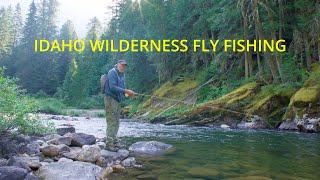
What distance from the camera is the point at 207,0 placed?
34969 millimetres

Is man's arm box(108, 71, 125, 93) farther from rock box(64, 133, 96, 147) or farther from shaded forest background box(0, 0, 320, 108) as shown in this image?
shaded forest background box(0, 0, 320, 108)

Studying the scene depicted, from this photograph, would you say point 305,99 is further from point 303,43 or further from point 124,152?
point 124,152

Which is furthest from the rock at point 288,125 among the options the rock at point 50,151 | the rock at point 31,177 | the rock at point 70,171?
the rock at point 31,177

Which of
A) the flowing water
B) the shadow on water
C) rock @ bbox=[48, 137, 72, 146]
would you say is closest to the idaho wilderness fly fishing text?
the shadow on water

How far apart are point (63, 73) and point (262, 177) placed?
68471mm

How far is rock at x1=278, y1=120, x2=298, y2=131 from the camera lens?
56.9 ft

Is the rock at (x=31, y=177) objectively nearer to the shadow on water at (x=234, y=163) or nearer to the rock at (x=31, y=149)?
the shadow on water at (x=234, y=163)

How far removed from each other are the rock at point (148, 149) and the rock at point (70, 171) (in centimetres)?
254

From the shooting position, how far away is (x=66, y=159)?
719 centimetres

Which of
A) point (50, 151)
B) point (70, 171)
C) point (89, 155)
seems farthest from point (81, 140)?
point (70, 171)

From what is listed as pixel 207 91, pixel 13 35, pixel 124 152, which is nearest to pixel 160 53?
pixel 207 91

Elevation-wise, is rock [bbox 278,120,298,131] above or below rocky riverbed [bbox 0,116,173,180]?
below

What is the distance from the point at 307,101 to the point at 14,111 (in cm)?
1305

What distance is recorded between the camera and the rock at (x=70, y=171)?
226 inches
